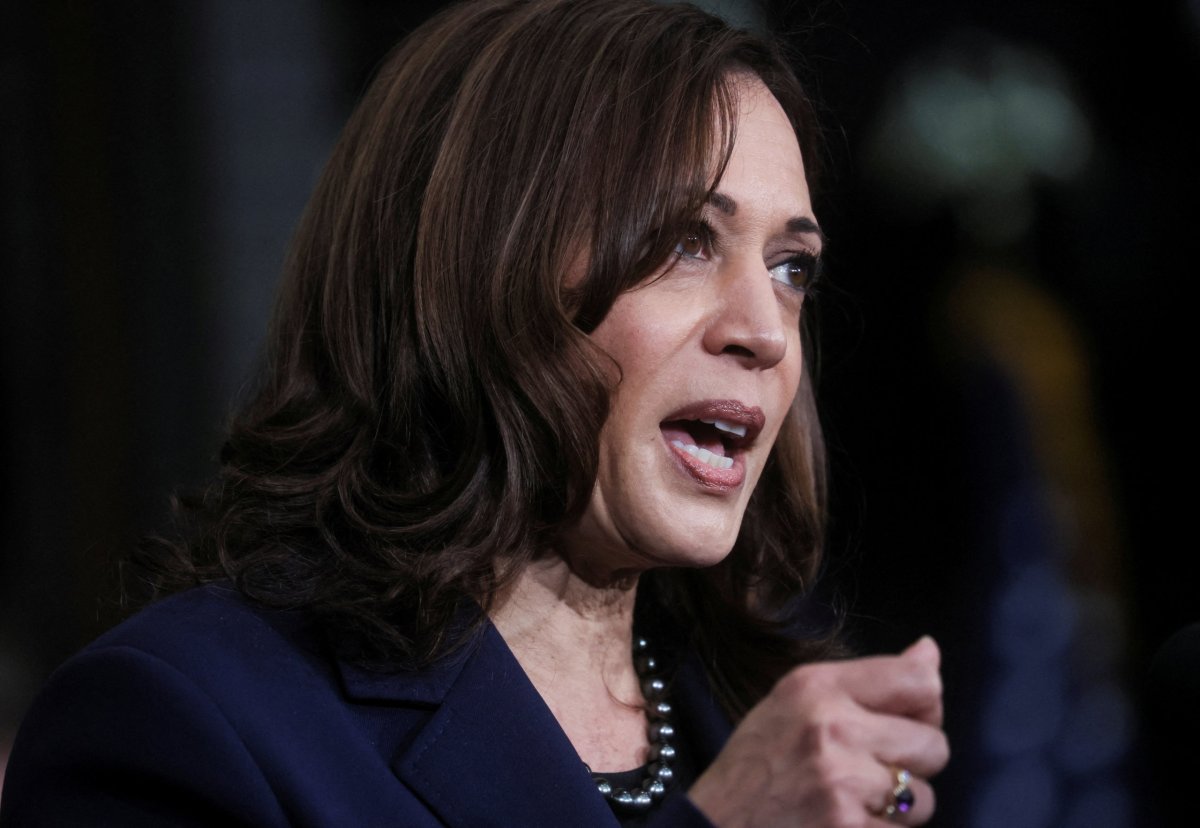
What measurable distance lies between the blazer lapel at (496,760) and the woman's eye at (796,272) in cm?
70

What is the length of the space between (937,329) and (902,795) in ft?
8.06

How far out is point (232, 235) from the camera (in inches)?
137

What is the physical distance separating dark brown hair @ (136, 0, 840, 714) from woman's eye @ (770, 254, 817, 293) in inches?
9.7

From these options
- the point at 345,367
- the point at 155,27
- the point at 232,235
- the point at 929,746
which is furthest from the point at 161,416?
the point at 929,746

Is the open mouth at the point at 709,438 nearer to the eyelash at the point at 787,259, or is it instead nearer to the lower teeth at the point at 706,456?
the lower teeth at the point at 706,456

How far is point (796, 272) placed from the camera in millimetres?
1878

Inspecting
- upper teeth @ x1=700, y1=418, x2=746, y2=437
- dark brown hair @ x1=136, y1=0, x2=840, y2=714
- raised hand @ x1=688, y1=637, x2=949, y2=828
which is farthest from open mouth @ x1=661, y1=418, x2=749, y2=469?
raised hand @ x1=688, y1=637, x2=949, y2=828

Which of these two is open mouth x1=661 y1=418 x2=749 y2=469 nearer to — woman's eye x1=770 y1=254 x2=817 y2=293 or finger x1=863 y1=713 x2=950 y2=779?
woman's eye x1=770 y1=254 x2=817 y2=293

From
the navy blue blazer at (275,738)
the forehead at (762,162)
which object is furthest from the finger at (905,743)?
the forehead at (762,162)

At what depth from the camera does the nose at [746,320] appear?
162 centimetres

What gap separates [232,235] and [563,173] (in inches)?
82.9

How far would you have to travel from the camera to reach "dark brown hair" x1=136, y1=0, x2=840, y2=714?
5.14 ft

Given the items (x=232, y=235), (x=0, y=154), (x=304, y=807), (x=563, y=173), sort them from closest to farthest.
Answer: (x=304, y=807) < (x=563, y=173) < (x=0, y=154) < (x=232, y=235)

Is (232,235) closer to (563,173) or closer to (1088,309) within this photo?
(563,173)
